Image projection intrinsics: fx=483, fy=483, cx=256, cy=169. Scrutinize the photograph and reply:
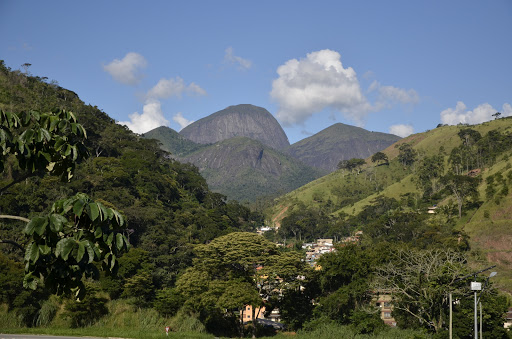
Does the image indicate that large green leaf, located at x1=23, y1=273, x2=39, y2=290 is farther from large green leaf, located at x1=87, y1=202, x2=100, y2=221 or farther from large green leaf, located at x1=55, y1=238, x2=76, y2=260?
large green leaf, located at x1=87, y1=202, x2=100, y2=221

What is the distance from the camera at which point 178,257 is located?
4334 centimetres

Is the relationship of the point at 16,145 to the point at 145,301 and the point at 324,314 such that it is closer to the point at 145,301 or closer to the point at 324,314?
the point at 324,314

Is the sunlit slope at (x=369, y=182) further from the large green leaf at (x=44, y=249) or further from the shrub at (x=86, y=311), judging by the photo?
the large green leaf at (x=44, y=249)

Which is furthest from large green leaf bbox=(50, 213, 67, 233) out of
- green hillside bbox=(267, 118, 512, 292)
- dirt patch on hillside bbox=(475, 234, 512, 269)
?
dirt patch on hillside bbox=(475, 234, 512, 269)

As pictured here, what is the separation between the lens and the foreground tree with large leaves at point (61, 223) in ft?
12.5

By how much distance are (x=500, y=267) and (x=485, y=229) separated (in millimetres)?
6981

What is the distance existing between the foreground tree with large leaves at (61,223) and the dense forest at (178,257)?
16 mm

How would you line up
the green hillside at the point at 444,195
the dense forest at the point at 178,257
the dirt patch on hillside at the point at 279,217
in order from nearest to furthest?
1. the dense forest at the point at 178,257
2. the green hillside at the point at 444,195
3. the dirt patch on hillside at the point at 279,217

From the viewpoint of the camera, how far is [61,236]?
409 cm

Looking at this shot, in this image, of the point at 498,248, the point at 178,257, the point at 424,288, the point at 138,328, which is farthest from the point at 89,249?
the point at 498,248

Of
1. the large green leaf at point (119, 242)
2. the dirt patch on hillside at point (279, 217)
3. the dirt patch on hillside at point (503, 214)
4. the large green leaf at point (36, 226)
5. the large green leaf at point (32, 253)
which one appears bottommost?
the large green leaf at point (32, 253)

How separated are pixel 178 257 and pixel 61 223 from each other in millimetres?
40660

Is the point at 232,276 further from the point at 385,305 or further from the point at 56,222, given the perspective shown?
the point at 56,222

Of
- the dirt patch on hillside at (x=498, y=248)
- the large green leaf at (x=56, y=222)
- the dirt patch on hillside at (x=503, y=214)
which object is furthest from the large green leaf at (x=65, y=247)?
the dirt patch on hillside at (x=503, y=214)
